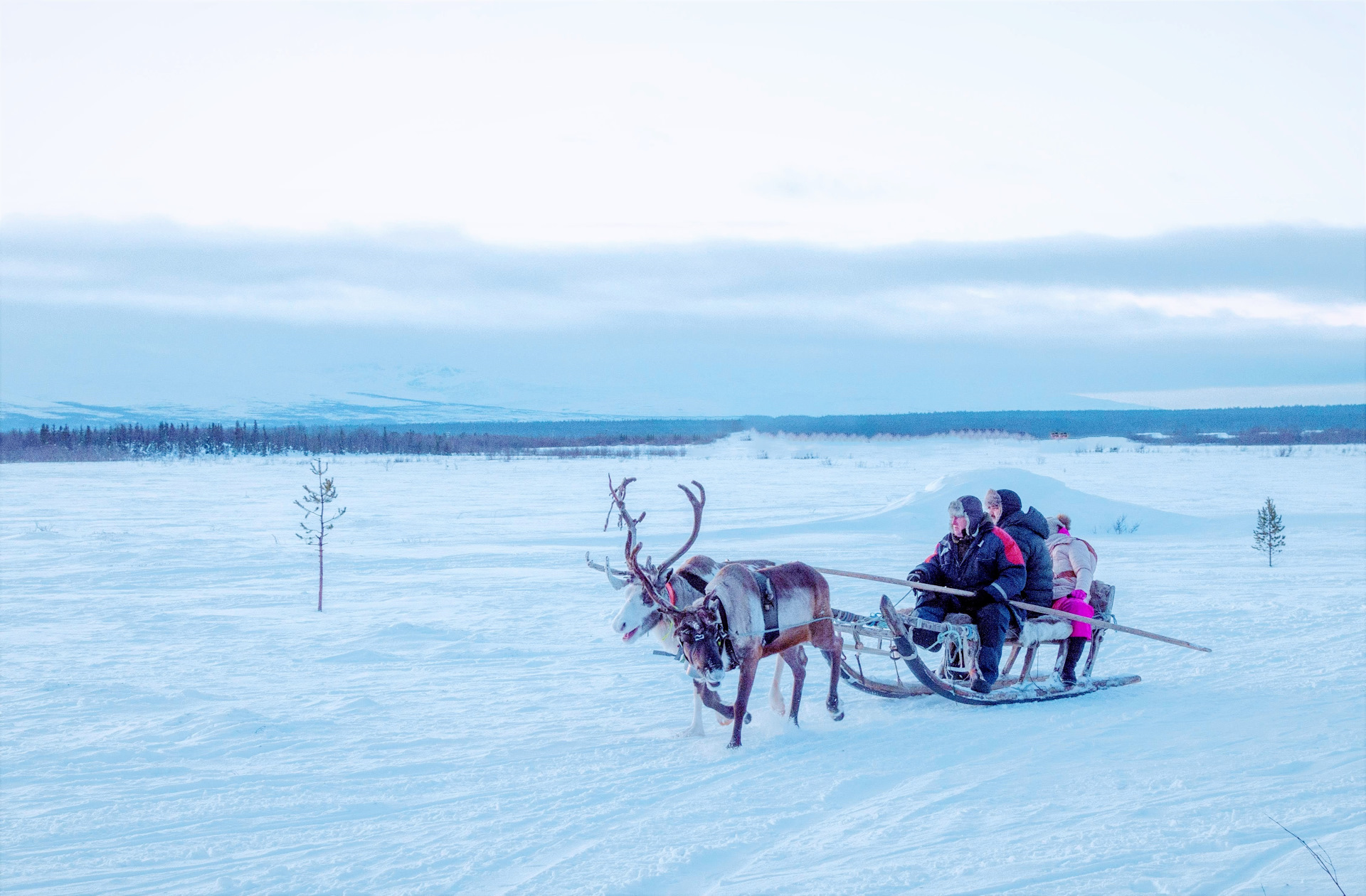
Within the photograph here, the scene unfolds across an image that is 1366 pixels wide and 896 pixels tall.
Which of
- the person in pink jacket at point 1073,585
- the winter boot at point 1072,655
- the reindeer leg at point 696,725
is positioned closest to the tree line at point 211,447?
the person in pink jacket at point 1073,585

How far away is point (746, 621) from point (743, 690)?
452 millimetres

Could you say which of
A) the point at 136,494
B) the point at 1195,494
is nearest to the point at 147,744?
the point at 136,494

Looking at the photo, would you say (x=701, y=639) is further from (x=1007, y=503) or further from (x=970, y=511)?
(x=1007, y=503)

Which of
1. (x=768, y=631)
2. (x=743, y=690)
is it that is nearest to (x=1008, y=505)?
(x=768, y=631)

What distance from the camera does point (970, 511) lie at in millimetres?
7555

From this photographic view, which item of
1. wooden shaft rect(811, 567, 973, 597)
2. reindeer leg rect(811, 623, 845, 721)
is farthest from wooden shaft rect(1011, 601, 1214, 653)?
reindeer leg rect(811, 623, 845, 721)

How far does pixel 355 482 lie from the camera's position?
112ft

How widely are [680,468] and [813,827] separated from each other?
1435 inches

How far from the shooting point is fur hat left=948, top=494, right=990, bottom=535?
7.49 metres

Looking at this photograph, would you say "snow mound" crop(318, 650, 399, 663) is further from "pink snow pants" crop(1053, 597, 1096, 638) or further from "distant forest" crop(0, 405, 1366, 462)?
"distant forest" crop(0, 405, 1366, 462)

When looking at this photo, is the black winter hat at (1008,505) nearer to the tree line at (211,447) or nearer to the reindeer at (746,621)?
the reindeer at (746,621)

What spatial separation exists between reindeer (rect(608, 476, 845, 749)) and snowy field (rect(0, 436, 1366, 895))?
0.45 m

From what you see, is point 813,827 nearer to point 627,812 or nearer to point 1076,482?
point 627,812

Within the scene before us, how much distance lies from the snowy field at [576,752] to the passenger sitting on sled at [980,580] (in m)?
0.52
